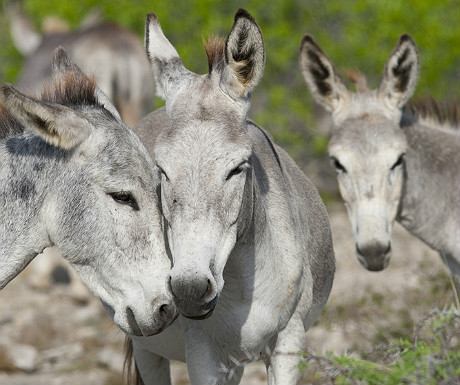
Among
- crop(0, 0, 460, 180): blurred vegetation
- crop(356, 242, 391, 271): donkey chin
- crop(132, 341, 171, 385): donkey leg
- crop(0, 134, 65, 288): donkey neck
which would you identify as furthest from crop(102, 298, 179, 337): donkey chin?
crop(0, 0, 460, 180): blurred vegetation

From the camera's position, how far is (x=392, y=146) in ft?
21.5

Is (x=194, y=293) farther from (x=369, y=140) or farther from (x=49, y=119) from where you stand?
(x=369, y=140)

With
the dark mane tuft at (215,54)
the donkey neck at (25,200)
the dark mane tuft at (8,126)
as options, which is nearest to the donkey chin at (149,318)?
the donkey neck at (25,200)

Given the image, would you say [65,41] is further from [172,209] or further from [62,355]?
[172,209]

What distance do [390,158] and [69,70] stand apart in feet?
8.89

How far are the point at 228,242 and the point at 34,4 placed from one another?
1419 cm

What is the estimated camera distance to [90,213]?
425 centimetres

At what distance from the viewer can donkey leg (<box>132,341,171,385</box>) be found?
222 inches

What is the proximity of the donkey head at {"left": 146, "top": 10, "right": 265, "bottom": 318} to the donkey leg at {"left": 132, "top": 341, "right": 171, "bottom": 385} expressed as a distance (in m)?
1.77

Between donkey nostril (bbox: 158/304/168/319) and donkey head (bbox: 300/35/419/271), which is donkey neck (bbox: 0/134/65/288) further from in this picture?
donkey head (bbox: 300/35/419/271)

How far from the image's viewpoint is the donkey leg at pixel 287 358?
4.53 meters

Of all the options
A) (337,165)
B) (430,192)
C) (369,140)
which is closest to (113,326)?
(337,165)

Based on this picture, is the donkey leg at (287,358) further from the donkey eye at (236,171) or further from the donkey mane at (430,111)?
the donkey mane at (430,111)

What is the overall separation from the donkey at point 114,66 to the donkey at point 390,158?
17.2 feet
